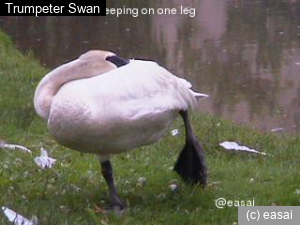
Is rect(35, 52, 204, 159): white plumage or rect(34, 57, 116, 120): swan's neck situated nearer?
rect(35, 52, 204, 159): white plumage

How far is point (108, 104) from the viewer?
4.90m

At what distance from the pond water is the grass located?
176cm

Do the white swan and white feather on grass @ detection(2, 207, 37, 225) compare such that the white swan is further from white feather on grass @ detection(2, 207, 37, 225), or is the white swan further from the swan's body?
white feather on grass @ detection(2, 207, 37, 225)

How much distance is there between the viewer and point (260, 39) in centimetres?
1327

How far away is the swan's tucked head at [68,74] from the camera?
5.18m

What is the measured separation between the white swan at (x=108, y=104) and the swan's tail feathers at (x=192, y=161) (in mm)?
25

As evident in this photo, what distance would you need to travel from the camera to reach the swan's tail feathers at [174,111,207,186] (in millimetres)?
5641

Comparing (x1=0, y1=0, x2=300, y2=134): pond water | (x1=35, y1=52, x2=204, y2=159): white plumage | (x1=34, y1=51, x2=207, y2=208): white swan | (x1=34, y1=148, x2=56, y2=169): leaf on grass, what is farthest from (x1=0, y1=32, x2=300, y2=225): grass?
(x1=0, y1=0, x2=300, y2=134): pond water

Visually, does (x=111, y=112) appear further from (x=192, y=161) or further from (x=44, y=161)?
(x=44, y=161)

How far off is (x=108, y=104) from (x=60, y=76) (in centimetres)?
51

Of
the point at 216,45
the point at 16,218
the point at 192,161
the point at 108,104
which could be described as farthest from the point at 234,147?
the point at 216,45

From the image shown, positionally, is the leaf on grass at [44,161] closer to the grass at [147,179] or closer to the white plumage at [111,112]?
the grass at [147,179]

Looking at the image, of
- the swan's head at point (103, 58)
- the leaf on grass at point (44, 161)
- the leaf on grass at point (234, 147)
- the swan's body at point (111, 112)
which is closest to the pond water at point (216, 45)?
the leaf on grass at point (234, 147)

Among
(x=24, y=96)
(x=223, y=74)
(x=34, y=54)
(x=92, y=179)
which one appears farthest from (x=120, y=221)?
(x=34, y=54)
